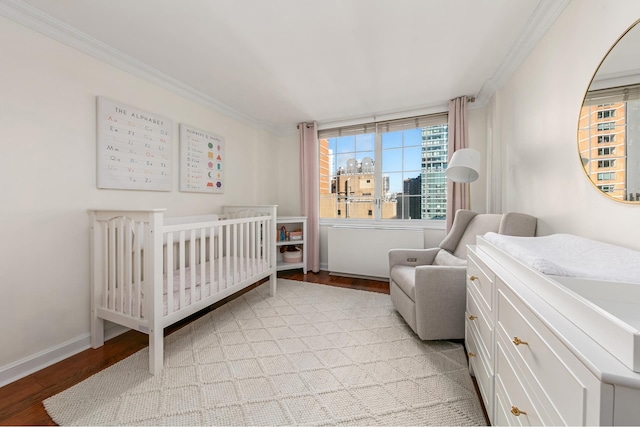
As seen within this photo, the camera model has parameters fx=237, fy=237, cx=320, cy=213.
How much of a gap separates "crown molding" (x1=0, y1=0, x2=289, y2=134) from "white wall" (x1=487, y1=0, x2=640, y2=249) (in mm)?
2954

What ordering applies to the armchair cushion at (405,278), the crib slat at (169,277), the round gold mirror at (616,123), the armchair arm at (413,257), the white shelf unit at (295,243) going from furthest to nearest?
the white shelf unit at (295,243), the armchair arm at (413,257), the armchair cushion at (405,278), the crib slat at (169,277), the round gold mirror at (616,123)

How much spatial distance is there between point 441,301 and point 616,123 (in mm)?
1255

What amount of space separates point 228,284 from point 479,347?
1786 mm

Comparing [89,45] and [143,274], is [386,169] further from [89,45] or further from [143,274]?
[89,45]

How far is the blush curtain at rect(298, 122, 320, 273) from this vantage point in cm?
347

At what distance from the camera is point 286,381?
1.36 metres

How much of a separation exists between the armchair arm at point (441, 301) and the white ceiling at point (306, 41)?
1.68m

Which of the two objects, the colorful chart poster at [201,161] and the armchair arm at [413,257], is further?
the colorful chart poster at [201,161]

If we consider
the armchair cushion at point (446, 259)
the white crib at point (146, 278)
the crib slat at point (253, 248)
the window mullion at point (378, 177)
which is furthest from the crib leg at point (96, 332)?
the window mullion at point (378, 177)

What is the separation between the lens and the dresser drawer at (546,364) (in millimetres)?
458

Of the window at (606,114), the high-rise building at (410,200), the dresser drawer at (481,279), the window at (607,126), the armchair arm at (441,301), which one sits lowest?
the armchair arm at (441,301)

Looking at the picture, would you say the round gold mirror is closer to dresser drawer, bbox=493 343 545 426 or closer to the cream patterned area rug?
dresser drawer, bbox=493 343 545 426

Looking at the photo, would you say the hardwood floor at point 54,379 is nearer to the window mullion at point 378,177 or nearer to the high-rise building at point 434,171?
the window mullion at point 378,177

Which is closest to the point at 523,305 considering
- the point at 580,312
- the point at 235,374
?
the point at 580,312
